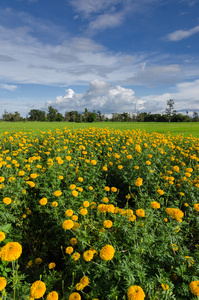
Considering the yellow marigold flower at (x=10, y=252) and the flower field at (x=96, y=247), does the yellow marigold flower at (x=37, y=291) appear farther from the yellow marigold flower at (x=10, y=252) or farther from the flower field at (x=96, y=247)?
the yellow marigold flower at (x=10, y=252)

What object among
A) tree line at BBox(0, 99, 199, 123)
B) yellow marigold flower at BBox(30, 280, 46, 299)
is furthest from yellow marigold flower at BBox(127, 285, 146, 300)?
tree line at BBox(0, 99, 199, 123)

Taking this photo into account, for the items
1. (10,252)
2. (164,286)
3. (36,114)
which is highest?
(36,114)

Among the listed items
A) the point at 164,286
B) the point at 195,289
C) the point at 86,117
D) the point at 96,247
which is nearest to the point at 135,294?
the point at 164,286

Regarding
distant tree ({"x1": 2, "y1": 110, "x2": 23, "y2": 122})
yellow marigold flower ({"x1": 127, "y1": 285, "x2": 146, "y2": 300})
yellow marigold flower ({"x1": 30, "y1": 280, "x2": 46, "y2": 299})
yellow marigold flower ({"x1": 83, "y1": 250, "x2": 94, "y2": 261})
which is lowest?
yellow marigold flower ({"x1": 30, "y1": 280, "x2": 46, "y2": 299})

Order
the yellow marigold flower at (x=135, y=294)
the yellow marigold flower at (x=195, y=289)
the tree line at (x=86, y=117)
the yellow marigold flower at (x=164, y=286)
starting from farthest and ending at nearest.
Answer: the tree line at (x=86, y=117)
the yellow marigold flower at (x=164, y=286)
the yellow marigold flower at (x=195, y=289)
the yellow marigold flower at (x=135, y=294)

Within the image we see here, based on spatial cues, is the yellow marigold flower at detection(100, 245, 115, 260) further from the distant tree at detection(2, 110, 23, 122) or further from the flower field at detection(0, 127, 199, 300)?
the distant tree at detection(2, 110, 23, 122)

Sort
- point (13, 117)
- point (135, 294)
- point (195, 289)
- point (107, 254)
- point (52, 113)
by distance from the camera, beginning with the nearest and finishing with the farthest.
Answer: point (135, 294), point (195, 289), point (107, 254), point (13, 117), point (52, 113)

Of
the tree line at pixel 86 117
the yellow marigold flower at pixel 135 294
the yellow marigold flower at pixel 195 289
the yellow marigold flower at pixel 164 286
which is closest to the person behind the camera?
the yellow marigold flower at pixel 135 294

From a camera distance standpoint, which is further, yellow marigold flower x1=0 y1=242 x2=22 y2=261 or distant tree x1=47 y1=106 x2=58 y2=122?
distant tree x1=47 y1=106 x2=58 y2=122

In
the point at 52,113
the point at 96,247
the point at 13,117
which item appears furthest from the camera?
the point at 52,113

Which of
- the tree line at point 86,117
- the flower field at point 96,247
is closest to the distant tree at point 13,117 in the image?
the tree line at point 86,117

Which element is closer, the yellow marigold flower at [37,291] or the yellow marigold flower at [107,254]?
the yellow marigold flower at [37,291]

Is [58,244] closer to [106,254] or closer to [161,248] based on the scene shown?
[106,254]

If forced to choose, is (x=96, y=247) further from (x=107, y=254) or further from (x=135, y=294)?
(x=135, y=294)
